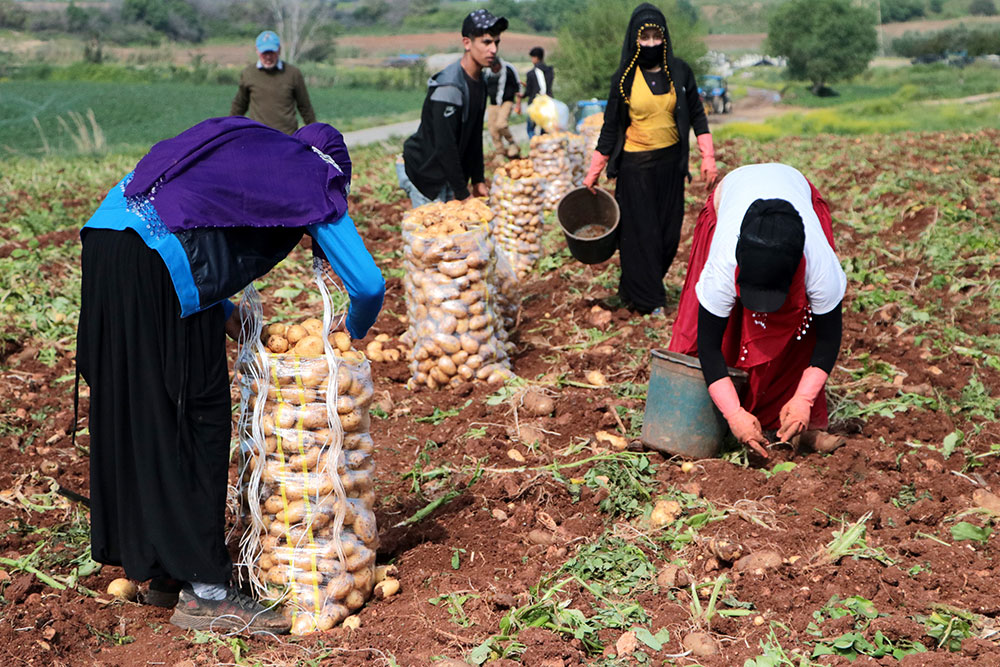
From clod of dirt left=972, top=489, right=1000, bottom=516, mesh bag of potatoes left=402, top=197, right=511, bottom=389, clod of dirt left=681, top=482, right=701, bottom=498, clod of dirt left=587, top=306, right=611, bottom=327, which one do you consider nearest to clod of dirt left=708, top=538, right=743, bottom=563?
clod of dirt left=681, top=482, right=701, bottom=498

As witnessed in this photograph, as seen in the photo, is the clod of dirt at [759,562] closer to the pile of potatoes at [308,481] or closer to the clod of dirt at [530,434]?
the pile of potatoes at [308,481]

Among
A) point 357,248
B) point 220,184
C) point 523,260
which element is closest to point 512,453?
point 357,248

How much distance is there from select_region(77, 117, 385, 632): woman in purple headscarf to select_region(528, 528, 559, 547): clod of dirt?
859 mm

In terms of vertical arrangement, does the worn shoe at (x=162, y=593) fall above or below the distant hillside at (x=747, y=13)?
below

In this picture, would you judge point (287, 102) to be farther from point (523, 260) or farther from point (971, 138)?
point (971, 138)

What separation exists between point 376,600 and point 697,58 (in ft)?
87.4

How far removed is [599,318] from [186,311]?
3.29 metres

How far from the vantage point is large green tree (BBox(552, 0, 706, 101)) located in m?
25.9

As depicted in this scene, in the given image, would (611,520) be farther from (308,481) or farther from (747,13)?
(747,13)

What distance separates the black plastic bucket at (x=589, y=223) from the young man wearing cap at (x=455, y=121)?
2.29 feet

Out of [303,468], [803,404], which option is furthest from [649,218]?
[303,468]

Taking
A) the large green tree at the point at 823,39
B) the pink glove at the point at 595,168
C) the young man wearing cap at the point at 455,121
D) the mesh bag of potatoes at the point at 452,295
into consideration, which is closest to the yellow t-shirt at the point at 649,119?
the pink glove at the point at 595,168

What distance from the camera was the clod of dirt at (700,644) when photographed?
2.52 m

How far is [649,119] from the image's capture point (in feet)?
17.6
